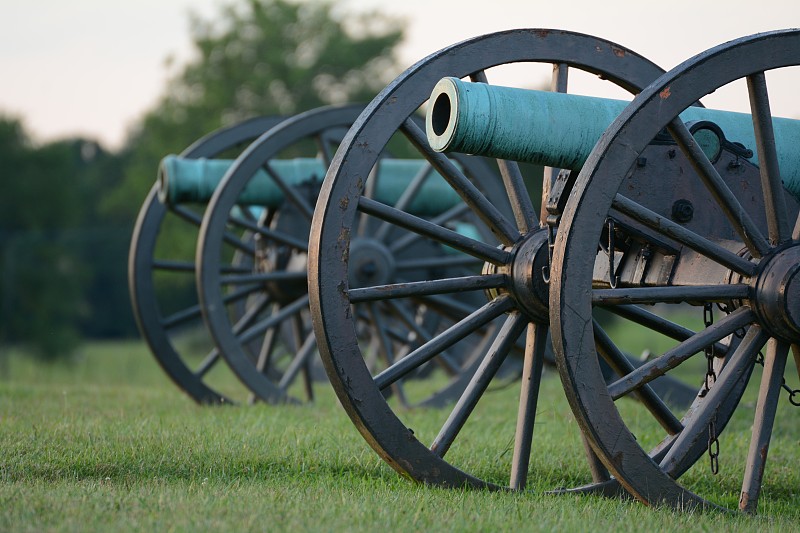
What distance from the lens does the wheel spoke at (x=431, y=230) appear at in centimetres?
460

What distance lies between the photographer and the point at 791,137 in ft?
15.3

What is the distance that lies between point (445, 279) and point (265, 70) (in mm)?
25493

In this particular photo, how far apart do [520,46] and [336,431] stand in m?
2.27

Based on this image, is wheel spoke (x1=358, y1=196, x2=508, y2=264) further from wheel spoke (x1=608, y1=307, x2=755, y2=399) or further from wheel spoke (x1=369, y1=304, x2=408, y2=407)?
wheel spoke (x1=369, y1=304, x2=408, y2=407)

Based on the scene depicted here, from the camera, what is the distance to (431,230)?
4738 mm

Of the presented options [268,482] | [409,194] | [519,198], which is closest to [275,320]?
[409,194]

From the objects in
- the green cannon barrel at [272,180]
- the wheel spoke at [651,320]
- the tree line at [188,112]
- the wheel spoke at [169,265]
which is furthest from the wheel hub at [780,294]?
the tree line at [188,112]

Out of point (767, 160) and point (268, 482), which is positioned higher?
point (767, 160)

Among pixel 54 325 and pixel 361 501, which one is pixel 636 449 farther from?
pixel 54 325

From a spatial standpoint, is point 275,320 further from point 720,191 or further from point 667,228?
point 720,191

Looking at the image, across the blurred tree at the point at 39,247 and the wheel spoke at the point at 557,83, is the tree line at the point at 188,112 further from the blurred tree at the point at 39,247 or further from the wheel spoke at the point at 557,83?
the wheel spoke at the point at 557,83

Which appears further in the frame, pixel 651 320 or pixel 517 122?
pixel 651 320

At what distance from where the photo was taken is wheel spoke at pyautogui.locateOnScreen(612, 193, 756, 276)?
417 centimetres

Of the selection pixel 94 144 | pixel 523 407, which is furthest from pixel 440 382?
pixel 94 144
